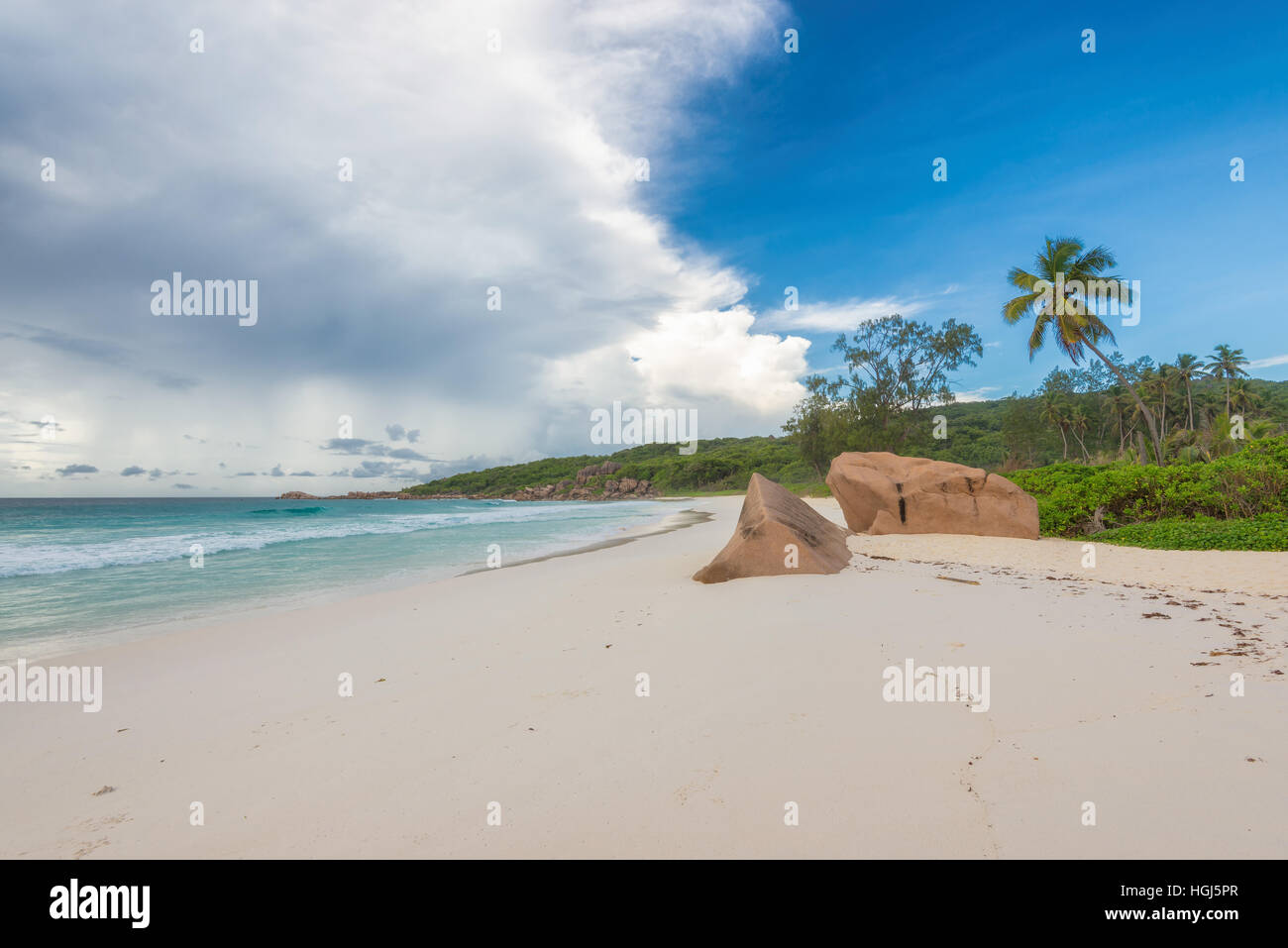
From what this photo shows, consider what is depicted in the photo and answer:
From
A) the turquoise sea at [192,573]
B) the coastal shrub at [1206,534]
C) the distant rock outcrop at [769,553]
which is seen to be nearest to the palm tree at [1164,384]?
the coastal shrub at [1206,534]

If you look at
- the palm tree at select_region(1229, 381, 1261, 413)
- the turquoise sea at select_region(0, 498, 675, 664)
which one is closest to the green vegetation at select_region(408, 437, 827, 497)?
the turquoise sea at select_region(0, 498, 675, 664)

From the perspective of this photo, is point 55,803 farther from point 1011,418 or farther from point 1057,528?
point 1011,418

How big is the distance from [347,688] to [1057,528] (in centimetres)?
1551

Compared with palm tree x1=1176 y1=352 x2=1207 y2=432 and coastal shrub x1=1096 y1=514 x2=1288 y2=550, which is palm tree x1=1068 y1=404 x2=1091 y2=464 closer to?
palm tree x1=1176 y1=352 x2=1207 y2=432

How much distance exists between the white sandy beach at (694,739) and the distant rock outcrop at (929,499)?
6.71m

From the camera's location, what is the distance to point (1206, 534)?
34.1ft

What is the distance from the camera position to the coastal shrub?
955cm

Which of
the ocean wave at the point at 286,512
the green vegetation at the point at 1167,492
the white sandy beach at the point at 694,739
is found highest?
the ocean wave at the point at 286,512

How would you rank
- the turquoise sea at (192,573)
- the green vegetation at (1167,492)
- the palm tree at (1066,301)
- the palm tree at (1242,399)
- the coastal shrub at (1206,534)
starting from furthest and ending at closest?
the palm tree at (1242,399)
the palm tree at (1066,301)
the green vegetation at (1167,492)
the coastal shrub at (1206,534)
the turquoise sea at (192,573)

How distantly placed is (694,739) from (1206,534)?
1266cm

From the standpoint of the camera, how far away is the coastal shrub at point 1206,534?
9.55m

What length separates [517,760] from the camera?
312 cm

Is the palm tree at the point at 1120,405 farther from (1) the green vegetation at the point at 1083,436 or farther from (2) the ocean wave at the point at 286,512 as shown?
(2) the ocean wave at the point at 286,512

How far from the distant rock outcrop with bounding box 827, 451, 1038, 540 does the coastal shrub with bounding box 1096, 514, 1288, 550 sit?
172 centimetres
